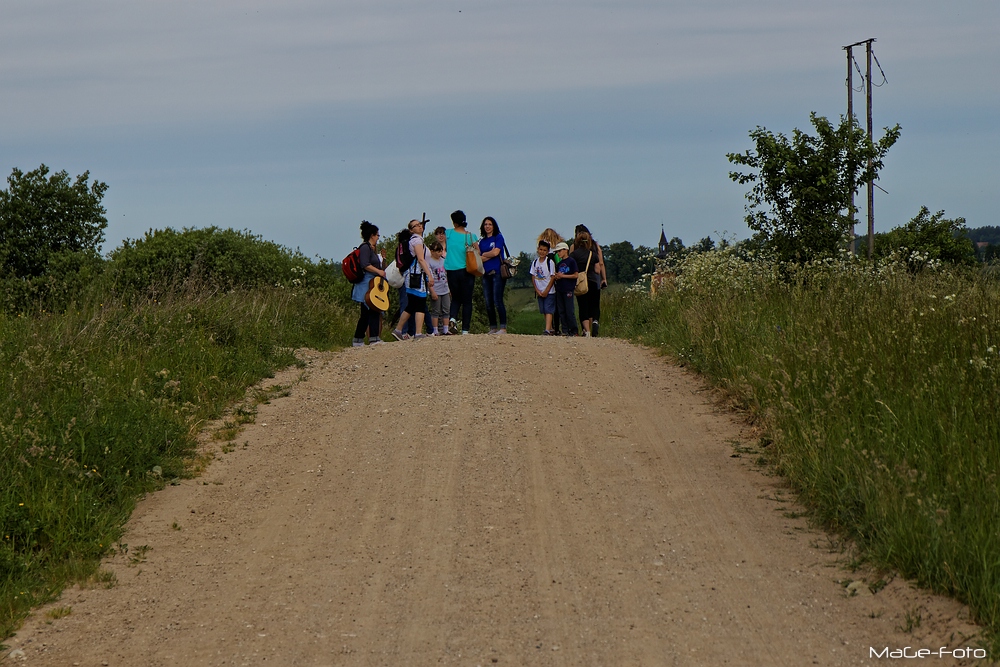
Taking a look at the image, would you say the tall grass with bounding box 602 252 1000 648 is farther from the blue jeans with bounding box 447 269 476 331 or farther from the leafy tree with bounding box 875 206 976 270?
the leafy tree with bounding box 875 206 976 270

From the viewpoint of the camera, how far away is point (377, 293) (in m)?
14.2

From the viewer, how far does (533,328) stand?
4006cm

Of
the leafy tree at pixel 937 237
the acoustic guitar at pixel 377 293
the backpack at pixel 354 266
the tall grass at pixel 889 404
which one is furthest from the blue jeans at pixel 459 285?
the leafy tree at pixel 937 237

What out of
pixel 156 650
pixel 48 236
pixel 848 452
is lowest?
pixel 156 650

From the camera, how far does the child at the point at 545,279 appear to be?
15297 millimetres

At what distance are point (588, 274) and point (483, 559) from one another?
10.0m

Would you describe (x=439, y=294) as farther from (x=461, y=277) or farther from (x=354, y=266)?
(x=354, y=266)

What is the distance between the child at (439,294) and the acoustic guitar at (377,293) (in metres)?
0.74

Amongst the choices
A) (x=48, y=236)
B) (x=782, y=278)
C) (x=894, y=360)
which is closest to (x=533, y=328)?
(x=48, y=236)

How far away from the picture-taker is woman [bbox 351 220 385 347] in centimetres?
1394

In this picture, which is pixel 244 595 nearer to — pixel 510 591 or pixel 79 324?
pixel 510 591

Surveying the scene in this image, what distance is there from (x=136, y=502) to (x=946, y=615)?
5180 millimetres

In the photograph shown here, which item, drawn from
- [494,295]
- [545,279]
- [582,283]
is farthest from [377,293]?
[582,283]

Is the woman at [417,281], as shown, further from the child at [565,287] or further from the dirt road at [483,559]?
the dirt road at [483,559]
